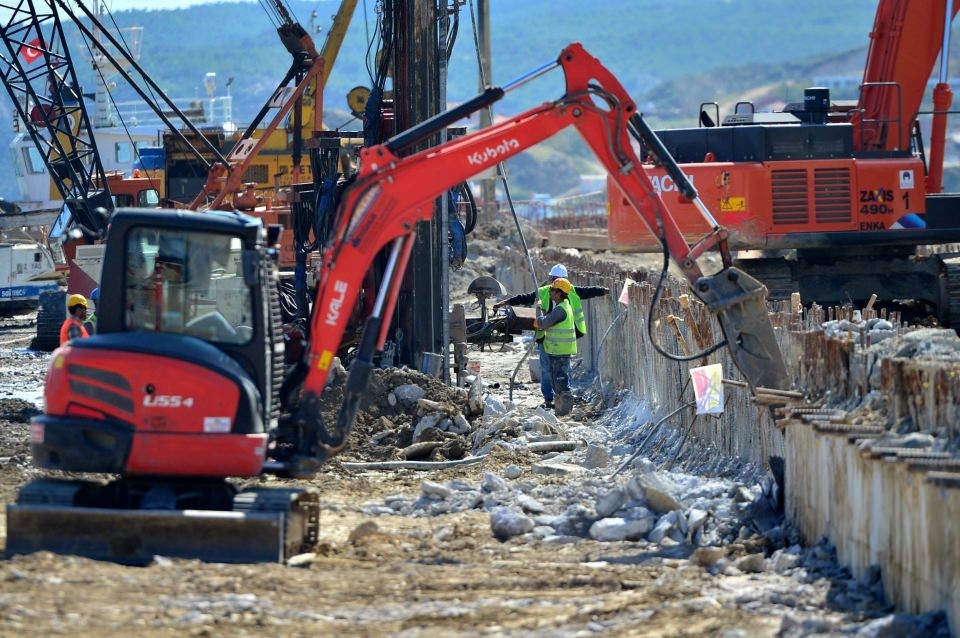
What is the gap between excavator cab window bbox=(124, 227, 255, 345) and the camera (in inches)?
390

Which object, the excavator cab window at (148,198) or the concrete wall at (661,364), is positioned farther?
the excavator cab window at (148,198)

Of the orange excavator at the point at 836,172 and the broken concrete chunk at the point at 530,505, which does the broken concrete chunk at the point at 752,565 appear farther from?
the orange excavator at the point at 836,172

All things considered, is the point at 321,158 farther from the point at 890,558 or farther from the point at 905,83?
the point at 890,558

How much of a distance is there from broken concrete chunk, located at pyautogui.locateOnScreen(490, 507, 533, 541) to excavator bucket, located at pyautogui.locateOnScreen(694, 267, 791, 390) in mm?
2009

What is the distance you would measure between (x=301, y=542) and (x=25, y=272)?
77.4 feet

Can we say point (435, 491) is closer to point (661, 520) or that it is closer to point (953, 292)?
point (661, 520)

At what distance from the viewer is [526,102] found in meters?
192

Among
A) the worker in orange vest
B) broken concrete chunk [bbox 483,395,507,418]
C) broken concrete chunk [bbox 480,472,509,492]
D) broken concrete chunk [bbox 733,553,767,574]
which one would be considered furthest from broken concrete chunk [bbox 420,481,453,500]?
the worker in orange vest

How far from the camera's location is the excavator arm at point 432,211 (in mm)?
10305

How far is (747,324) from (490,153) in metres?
2.33

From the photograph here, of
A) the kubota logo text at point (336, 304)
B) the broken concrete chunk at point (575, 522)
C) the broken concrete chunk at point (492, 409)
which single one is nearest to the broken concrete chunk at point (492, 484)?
the broken concrete chunk at point (575, 522)

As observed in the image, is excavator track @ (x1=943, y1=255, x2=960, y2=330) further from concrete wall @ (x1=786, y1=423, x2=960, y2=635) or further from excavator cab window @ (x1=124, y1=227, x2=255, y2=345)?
excavator cab window @ (x1=124, y1=227, x2=255, y2=345)

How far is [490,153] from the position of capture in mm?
10586

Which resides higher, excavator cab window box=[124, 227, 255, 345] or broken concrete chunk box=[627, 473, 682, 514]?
excavator cab window box=[124, 227, 255, 345]
